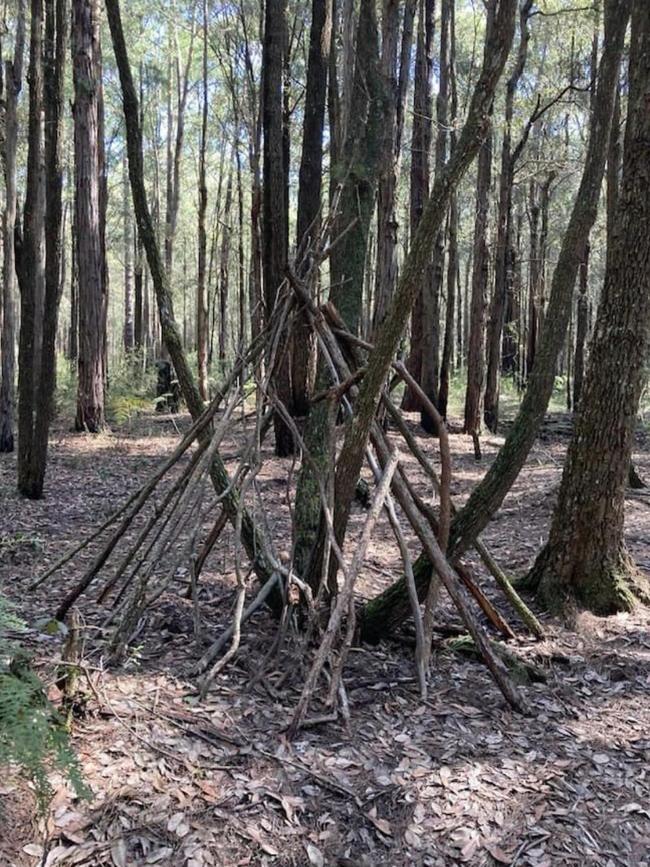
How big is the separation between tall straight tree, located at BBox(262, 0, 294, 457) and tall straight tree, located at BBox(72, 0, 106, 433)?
388cm

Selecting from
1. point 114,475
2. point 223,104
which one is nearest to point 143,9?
point 223,104

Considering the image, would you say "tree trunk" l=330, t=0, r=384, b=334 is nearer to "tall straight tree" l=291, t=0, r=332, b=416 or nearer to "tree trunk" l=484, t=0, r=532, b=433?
"tall straight tree" l=291, t=0, r=332, b=416

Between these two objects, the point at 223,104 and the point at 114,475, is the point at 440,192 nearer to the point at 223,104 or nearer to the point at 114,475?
the point at 114,475

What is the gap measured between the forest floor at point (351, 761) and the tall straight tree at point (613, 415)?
0.98 ft

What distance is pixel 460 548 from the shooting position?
397 centimetres

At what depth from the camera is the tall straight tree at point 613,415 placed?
178 inches

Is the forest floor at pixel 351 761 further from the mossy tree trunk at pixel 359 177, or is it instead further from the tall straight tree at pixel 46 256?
the tall straight tree at pixel 46 256

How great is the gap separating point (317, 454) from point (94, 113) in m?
9.62

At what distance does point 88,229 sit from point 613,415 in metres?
9.57

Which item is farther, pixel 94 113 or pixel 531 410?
pixel 94 113

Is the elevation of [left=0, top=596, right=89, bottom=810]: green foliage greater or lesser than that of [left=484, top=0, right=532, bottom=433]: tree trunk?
lesser

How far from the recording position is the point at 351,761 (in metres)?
2.90

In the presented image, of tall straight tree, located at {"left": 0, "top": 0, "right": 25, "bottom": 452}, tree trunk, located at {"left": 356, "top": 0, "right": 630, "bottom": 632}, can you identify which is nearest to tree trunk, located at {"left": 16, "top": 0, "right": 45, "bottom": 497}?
tall straight tree, located at {"left": 0, "top": 0, "right": 25, "bottom": 452}

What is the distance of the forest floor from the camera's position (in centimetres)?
237
